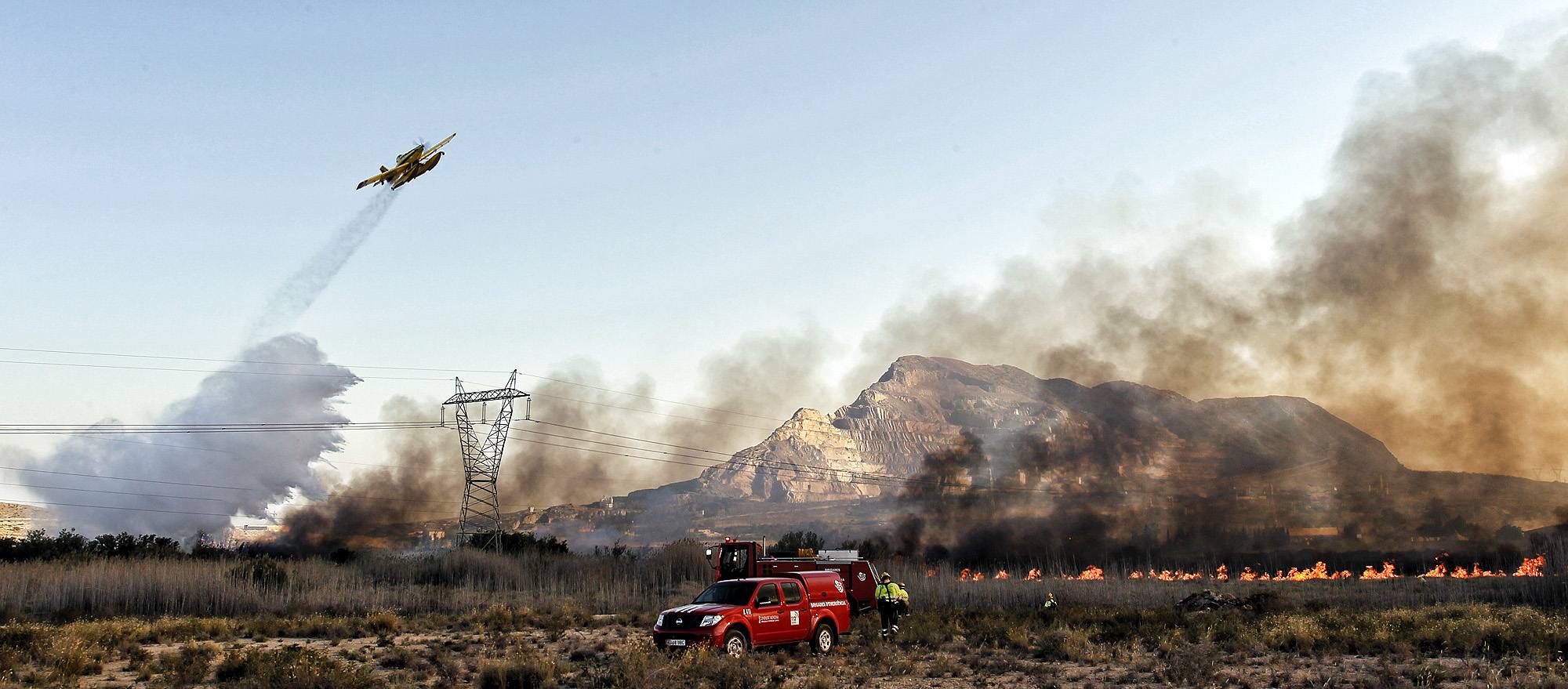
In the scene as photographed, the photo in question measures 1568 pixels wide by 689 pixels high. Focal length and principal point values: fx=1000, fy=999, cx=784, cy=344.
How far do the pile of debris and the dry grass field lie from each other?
7.58ft

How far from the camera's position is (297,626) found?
1597 inches

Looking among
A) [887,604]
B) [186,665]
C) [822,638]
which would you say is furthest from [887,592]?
[186,665]

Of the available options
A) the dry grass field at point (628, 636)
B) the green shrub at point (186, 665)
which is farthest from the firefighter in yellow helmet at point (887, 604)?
the green shrub at point (186, 665)

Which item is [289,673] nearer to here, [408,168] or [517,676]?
[517,676]

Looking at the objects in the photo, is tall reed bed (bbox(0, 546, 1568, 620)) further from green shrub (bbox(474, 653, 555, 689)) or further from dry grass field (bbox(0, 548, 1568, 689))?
green shrub (bbox(474, 653, 555, 689))

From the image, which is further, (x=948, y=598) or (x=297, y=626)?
(x=948, y=598)

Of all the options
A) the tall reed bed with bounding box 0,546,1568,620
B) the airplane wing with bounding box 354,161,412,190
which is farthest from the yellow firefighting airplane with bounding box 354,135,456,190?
the tall reed bed with bounding box 0,546,1568,620

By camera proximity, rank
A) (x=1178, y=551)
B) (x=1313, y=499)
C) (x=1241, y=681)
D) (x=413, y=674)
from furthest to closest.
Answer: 1. (x=1313, y=499)
2. (x=1178, y=551)
3. (x=413, y=674)
4. (x=1241, y=681)

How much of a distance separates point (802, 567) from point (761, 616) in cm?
1248

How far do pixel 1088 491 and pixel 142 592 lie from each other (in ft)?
395

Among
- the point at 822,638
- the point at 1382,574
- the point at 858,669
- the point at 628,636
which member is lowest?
the point at 1382,574

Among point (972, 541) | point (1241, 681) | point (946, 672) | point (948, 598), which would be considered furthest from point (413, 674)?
point (972, 541)

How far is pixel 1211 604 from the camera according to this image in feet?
165

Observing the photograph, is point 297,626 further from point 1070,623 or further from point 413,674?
point 1070,623
